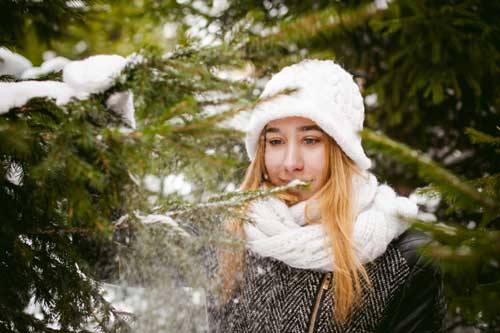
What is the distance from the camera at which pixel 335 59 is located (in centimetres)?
171

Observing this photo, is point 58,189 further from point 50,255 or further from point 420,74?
point 420,74

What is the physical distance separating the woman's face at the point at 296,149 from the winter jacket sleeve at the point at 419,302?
2.23 ft

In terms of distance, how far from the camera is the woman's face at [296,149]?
2.36 m

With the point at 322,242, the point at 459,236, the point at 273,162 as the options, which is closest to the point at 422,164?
the point at 459,236

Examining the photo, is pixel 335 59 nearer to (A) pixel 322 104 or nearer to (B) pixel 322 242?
(A) pixel 322 104

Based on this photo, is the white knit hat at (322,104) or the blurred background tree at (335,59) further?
the white knit hat at (322,104)

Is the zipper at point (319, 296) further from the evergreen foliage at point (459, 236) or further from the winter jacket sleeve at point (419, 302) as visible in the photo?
the evergreen foliage at point (459, 236)

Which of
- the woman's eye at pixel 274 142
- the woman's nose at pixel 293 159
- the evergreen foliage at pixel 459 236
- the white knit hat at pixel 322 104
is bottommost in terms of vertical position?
the evergreen foliage at pixel 459 236

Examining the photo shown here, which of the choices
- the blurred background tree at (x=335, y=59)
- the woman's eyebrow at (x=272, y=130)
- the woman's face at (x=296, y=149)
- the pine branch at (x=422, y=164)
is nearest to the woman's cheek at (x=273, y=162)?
the woman's face at (x=296, y=149)

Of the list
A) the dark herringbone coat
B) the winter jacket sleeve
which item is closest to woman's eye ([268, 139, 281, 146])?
the dark herringbone coat

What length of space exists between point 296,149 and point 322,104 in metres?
0.28

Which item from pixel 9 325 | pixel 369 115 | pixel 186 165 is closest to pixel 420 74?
pixel 369 115

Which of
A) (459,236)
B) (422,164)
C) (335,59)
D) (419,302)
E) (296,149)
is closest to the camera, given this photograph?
(422,164)

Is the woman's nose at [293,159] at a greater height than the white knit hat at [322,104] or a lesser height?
lesser
